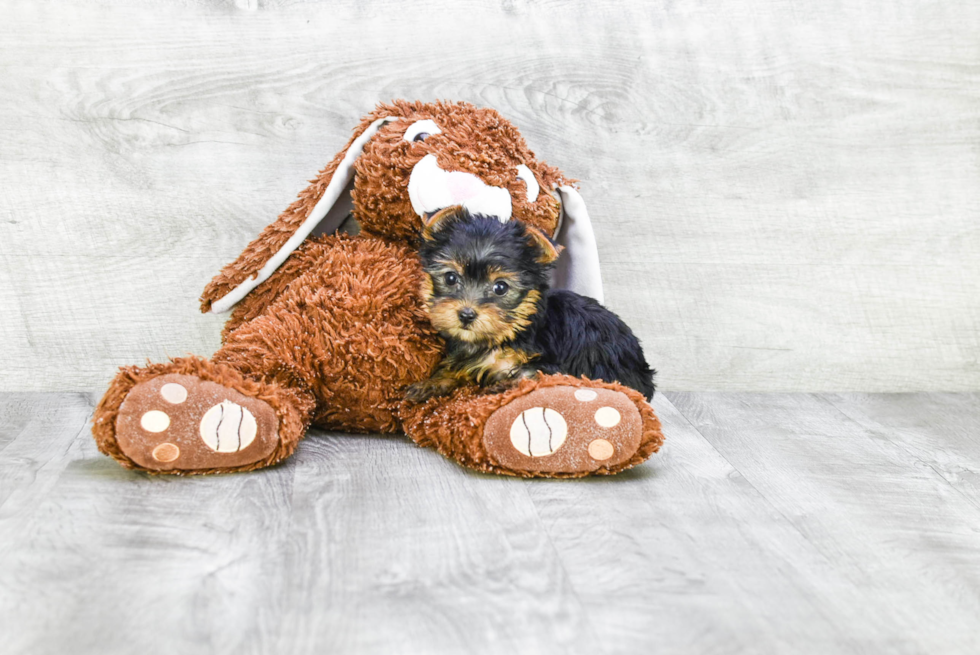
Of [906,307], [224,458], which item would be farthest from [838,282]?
[224,458]

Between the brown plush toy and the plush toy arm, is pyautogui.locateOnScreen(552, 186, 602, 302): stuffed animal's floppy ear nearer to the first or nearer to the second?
the brown plush toy

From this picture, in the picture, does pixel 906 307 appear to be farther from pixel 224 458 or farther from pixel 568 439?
pixel 224 458

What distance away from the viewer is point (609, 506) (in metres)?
1.09

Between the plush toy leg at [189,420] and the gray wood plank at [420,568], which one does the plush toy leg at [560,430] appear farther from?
the plush toy leg at [189,420]

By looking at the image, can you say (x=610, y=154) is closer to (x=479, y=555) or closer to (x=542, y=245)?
(x=542, y=245)

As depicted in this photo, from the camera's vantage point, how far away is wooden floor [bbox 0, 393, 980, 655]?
79 cm

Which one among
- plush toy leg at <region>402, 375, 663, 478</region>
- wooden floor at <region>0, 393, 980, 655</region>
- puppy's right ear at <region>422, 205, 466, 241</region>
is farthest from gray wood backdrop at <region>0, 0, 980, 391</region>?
plush toy leg at <region>402, 375, 663, 478</region>

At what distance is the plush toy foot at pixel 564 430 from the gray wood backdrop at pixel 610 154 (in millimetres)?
641

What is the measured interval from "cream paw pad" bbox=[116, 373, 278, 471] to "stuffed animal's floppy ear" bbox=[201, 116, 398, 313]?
295 mm

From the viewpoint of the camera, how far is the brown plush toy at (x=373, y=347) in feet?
3.65

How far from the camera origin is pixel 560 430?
44.8 inches

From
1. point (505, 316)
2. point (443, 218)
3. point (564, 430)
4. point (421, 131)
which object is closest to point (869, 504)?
point (564, 430)

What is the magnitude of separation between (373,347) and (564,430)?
1.03ft

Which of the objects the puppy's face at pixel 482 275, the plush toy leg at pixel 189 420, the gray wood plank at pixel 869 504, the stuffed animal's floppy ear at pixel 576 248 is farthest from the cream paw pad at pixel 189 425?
the gray wood plank at pixel 869 504
